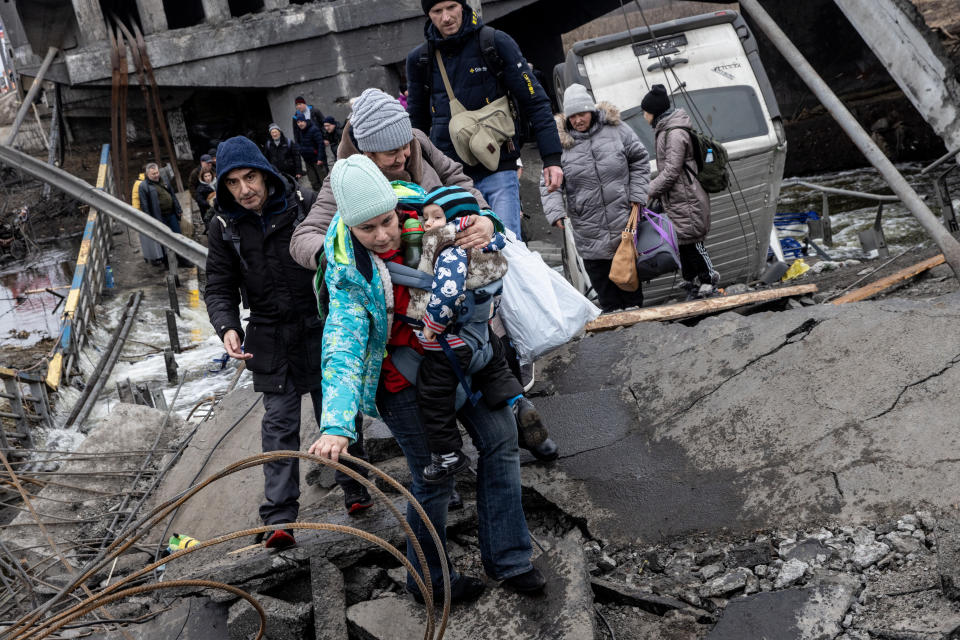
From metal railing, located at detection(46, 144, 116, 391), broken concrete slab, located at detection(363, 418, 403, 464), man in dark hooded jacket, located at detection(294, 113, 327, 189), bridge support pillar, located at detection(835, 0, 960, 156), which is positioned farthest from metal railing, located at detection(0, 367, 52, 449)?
man in dark hooded jacket, located at detection(294, 113, 327, 189)

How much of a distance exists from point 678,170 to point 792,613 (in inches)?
173

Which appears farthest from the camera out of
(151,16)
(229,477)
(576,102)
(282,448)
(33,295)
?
(151,16)

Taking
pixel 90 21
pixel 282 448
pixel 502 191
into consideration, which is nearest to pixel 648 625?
pixel 282 448

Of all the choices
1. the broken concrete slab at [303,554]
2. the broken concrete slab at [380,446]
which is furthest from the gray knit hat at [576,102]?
the broken concrete slab at [303,554]

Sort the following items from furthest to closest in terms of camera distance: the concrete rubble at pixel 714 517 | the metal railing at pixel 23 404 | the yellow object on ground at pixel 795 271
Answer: the yellow object on ground at pixel 795 271
the metal railing at pixel 23 404
the concrete rubble at pixel 714 517

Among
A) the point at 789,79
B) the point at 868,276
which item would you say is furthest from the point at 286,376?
the point at 789,79

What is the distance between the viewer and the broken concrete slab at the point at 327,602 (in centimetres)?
354

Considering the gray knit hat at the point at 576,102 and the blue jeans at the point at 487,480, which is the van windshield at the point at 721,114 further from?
the blue jeans at the point at 487,480

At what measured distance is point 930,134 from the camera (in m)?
23.1

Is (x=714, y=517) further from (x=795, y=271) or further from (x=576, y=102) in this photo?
(x=795, y=271)

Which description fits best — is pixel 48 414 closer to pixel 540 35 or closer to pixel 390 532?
pixel 390 532

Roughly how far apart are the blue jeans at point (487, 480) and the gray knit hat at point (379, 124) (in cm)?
108

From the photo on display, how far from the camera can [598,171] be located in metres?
6.51

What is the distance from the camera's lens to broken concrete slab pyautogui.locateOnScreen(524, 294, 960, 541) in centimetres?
373
